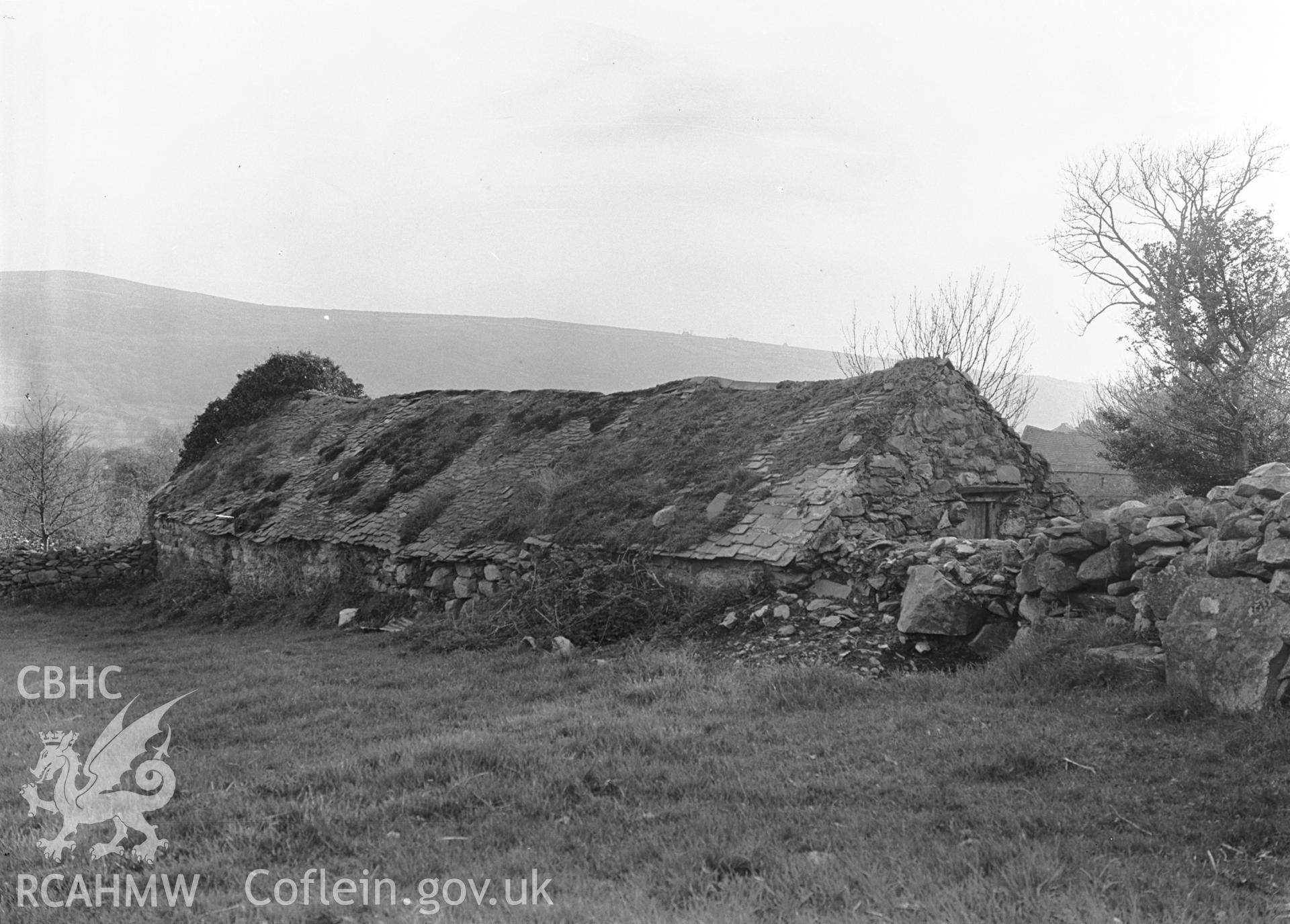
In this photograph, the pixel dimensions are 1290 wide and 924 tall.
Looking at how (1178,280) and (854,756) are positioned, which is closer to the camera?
(854,756)

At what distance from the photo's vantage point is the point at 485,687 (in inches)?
354

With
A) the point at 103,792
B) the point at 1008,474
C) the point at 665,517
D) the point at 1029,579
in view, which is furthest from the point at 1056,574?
the point at 103,792

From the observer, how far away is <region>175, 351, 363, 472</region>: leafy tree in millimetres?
24422

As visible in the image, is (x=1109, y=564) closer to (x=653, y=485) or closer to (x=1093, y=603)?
(x=1093, y=603)

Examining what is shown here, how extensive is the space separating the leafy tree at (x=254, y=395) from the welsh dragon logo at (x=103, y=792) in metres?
18.9

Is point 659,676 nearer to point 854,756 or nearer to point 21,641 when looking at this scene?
point 854,756

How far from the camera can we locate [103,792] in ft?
18.5

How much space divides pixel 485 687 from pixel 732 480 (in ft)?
16.3

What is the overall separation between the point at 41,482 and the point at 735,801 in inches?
1267

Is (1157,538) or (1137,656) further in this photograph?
(1157,538)

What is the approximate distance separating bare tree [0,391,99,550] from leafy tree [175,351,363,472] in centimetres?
774

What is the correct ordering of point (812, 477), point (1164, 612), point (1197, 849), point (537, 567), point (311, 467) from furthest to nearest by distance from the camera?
point (311, 467)
point (537, 567)
point (812, 477)
point (1164, 612)
point (1197, 849)

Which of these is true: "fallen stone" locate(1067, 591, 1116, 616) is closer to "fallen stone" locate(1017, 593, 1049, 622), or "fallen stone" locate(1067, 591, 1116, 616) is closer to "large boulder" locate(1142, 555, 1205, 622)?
"fallen stone" locate(1017, 593, 1049, 622)

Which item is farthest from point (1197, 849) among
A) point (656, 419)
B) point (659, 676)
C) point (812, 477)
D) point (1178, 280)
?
point (1178, 280)
